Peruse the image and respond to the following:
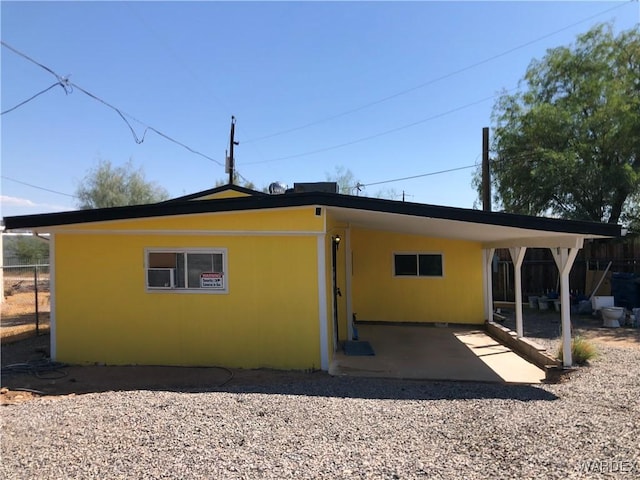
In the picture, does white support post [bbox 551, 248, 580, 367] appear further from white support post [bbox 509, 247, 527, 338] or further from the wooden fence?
the wooden fence

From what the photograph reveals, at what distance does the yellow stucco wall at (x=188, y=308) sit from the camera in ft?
21.3

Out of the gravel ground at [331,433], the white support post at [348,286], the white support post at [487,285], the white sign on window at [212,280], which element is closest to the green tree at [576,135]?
the white support post at [487,285]

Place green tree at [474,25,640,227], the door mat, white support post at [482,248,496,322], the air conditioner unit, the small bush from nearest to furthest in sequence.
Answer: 1. the small bush
2. the air conditioner unit
3. the door mat
4. white support post at [482,248,496,322]
5. green tree at [474,25,640,227]

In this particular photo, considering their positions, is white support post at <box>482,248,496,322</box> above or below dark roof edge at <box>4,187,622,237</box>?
below

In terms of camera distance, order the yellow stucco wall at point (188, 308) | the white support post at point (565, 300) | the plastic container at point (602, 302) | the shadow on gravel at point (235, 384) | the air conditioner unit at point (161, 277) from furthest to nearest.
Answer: the plastic container at point (602, 302) → the air conditioner unit at point (161, 277) → the yellow stucco wall at point (188, 308) → the white support post at point (565, 300) → the shadow on gravel at point (235, 384)

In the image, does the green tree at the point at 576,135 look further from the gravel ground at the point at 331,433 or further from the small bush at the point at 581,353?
the gravel ground at the point at 331,433

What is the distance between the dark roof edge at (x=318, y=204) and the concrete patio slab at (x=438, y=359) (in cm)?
237

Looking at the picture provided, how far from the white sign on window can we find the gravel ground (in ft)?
6.22

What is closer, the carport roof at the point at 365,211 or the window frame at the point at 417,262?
the carport roof at the point at 365,211

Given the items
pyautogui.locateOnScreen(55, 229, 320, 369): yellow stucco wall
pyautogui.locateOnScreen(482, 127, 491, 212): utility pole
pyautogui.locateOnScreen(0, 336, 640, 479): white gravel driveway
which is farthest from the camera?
pyautogui.locateOnScreen(482, 127, 491, 212): utility pole

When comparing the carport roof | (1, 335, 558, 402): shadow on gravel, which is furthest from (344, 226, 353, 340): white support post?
the carport roof

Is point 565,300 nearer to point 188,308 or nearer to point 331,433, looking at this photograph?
point 331,433

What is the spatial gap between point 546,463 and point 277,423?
230 centimetres

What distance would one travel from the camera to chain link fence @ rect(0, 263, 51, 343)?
1010 centimetres
